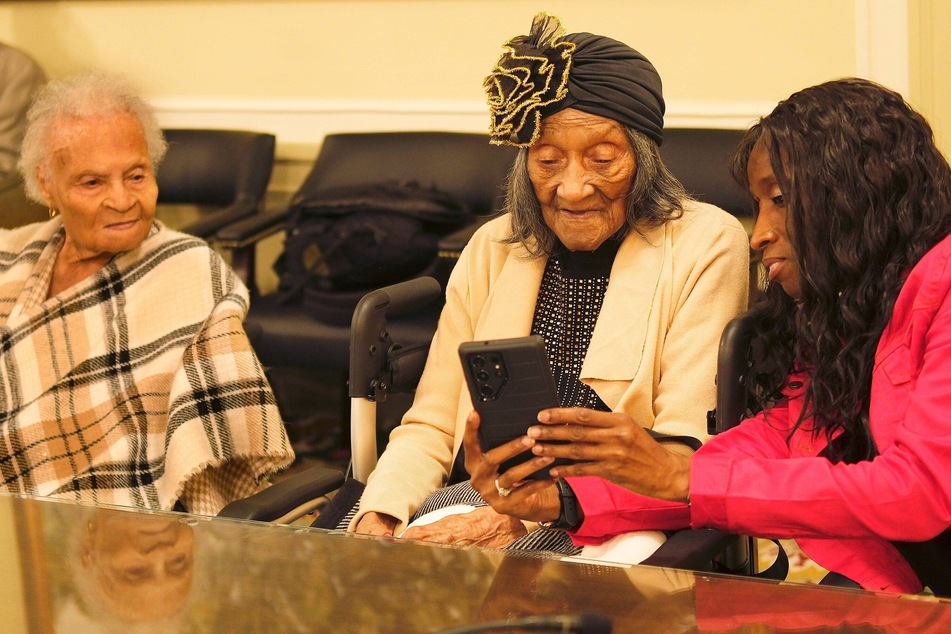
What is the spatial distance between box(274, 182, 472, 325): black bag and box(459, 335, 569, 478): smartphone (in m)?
1.81

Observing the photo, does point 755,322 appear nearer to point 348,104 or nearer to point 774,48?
point 774,48

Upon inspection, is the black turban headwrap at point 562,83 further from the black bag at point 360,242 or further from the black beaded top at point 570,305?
the black bag at point 360,242

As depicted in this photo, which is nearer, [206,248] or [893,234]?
[893,234]

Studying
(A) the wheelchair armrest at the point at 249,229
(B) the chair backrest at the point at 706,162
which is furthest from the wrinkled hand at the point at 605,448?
(A) the wheelchair armrest at the point at 249,229

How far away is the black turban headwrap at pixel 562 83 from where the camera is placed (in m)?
1.95

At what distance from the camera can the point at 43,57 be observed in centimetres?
447

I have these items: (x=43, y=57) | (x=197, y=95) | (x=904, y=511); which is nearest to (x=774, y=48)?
(x=197, y=95)

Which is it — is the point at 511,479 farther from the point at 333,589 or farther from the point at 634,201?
the point at 634,201

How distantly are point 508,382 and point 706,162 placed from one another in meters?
1.81

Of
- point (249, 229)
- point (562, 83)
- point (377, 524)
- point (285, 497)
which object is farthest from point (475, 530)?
point (249, 229)

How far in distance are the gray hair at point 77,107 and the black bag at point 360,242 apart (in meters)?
0.99

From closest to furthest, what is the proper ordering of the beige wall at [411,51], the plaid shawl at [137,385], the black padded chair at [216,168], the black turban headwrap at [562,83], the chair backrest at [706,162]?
the black turban headwrap at [562,83], the plaid shawl at [137,385], the chair backrest at [706,162], the beige wall at [411,51], the black padded chair at [216,168]

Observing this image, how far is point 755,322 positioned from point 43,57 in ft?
11.4

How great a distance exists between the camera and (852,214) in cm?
158
